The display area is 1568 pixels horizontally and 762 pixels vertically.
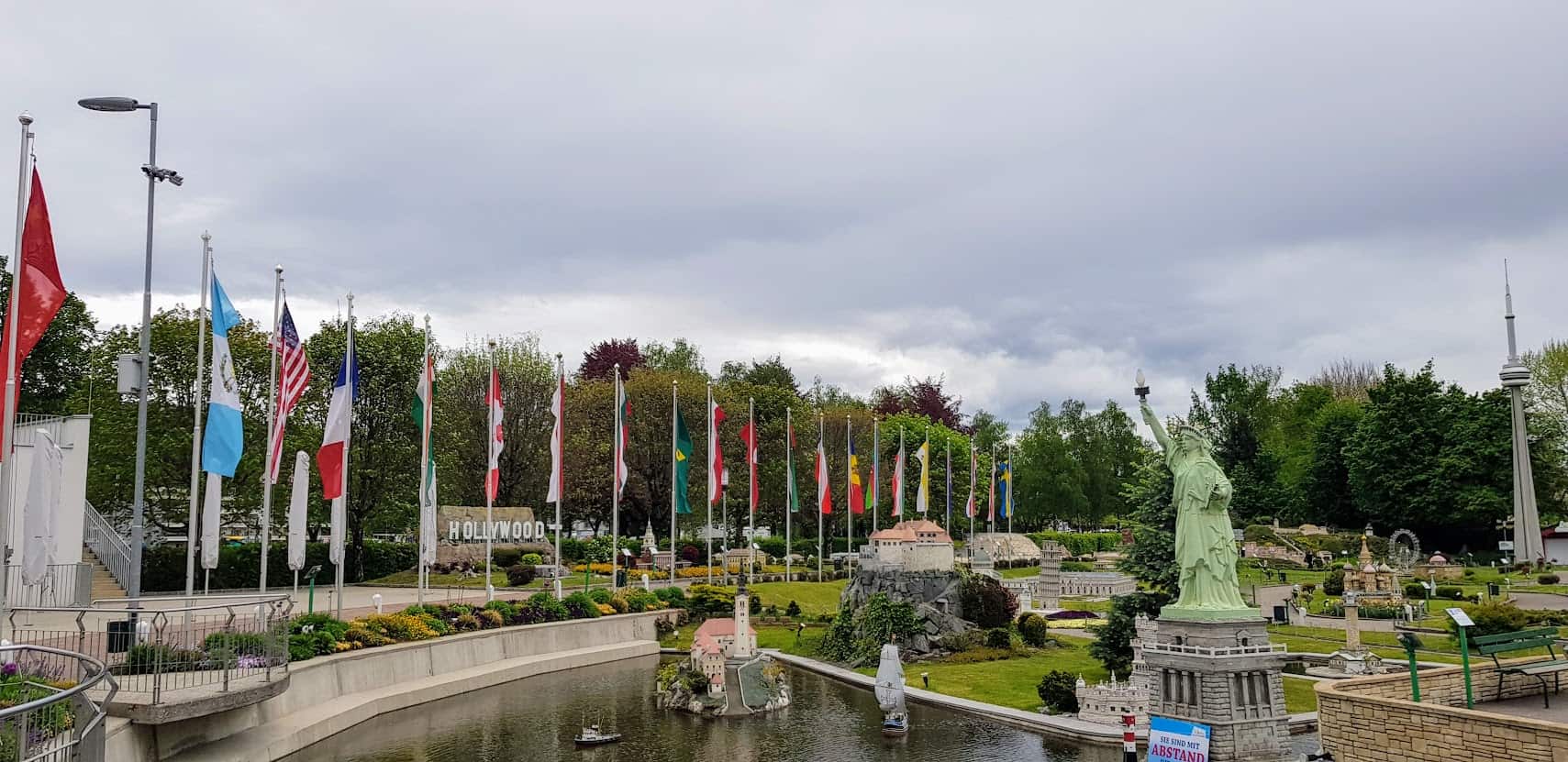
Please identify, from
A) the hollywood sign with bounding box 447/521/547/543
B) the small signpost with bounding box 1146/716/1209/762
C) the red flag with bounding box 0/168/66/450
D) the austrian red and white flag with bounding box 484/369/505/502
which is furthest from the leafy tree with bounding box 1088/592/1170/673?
the hollywood sign with bounding box 447/521/547/543

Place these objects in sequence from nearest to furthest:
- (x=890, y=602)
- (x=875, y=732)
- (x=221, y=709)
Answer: (x=221, y=709), (x=875, y=732), (x=890, y=602)

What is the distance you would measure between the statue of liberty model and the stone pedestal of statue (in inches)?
14.8

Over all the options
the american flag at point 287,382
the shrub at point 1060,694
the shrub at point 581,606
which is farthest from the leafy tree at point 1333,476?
the american flag at point 287,382

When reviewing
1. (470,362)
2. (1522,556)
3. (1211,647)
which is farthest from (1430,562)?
(470,362)

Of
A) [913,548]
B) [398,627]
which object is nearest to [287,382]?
[398,627]

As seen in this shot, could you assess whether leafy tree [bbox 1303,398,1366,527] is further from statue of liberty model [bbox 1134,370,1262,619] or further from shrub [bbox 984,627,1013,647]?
statue of liberty model [bbox 1134,370,1262,619]

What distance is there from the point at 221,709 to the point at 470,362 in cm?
5475

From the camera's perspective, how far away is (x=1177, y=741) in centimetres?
2519

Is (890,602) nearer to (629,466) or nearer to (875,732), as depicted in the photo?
(875,732)

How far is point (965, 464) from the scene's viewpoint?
95.2 meters

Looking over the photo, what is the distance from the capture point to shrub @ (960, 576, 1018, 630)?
48438mm

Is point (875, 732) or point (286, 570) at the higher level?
point (286, 570)

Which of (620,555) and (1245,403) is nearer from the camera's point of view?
(620,555)

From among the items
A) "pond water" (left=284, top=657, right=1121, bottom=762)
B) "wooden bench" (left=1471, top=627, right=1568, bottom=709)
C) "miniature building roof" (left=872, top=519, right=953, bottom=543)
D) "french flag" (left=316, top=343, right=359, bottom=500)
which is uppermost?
"french flag" (left=316, top=343, right=359, bottom=500)
